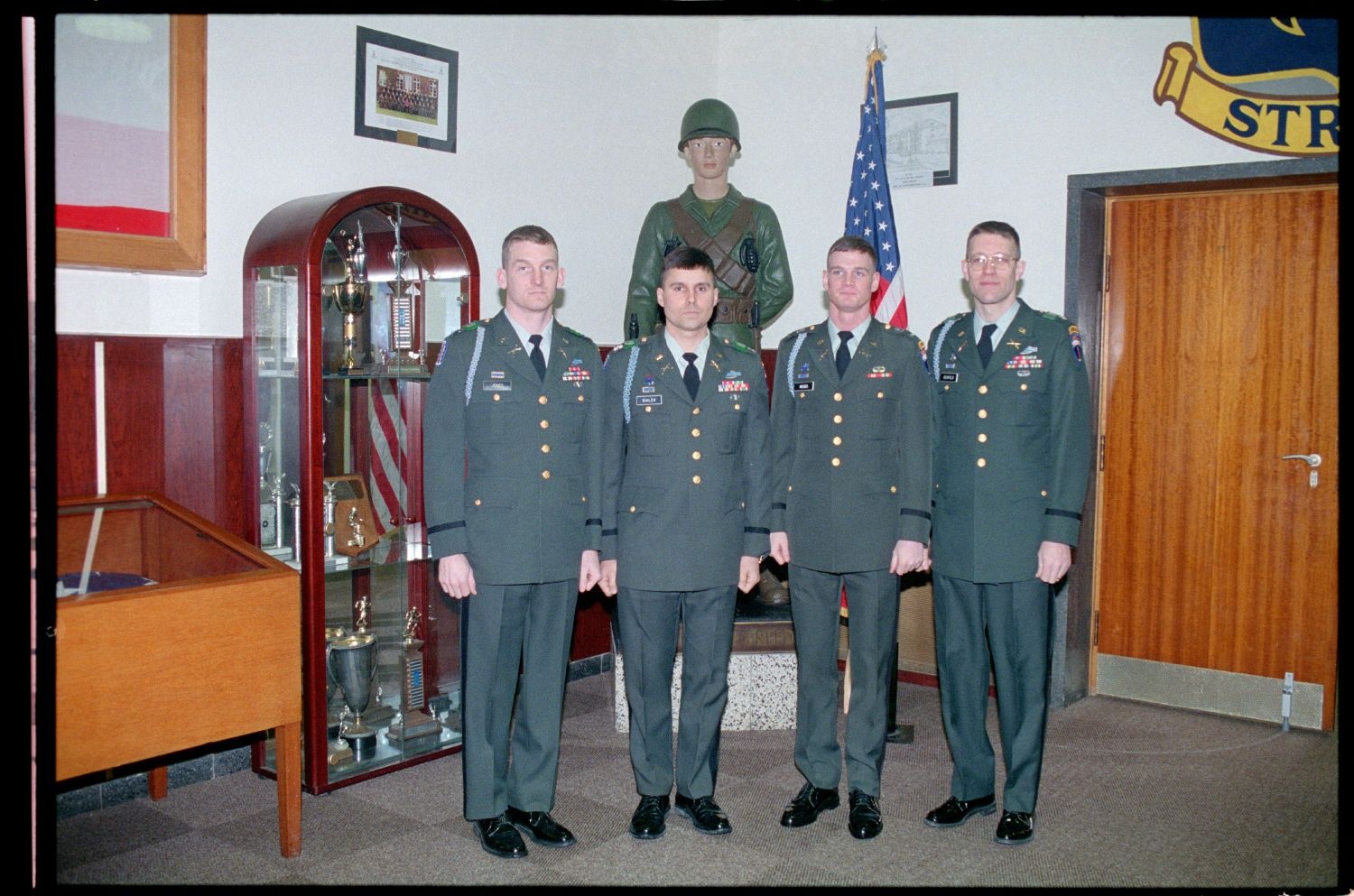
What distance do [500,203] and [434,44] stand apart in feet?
2.10

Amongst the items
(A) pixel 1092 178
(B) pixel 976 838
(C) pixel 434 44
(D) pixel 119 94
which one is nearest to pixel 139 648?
(D) pixel 119 94

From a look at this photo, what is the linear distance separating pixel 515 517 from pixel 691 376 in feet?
1.94

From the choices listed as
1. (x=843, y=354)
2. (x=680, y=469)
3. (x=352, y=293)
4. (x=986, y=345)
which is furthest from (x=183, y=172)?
(x=986, y=345)

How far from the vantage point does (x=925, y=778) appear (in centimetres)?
368

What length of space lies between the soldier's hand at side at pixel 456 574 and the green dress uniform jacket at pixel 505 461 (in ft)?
0.08

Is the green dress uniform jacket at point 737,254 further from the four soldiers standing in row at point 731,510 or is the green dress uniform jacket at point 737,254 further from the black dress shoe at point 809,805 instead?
the black dress shoe at point 809,805

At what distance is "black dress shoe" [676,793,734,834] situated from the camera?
3.11 m

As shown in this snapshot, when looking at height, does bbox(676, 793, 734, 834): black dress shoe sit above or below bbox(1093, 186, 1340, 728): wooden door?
below

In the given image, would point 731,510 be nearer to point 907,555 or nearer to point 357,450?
point 907,555

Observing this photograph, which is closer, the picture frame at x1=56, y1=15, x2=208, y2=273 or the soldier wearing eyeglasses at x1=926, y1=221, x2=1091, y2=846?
the soldier wearing eyeglasses at x1=926, y1=221, x2=1091, y2=846

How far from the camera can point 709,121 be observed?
4.33m

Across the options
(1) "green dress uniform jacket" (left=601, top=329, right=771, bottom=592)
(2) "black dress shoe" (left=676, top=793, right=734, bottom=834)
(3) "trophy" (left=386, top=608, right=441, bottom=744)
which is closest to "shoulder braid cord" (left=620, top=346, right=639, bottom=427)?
(1) "green dress uniform jacket" (left=601, top=329, right=771, bottom=592)

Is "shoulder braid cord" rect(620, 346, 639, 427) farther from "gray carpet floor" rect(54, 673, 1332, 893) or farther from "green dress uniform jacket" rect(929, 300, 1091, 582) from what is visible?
"gray carpet floor" rect(54, 673, 1332, 893)

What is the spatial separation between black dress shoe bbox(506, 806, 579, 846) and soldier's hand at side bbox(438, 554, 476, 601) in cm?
63
